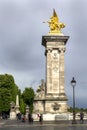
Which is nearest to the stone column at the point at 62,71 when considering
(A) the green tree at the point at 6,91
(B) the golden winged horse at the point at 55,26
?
A: (B) the golden winged horse at the point at 55,26

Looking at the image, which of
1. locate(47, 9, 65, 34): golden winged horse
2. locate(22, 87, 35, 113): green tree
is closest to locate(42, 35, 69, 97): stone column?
locate(47, 9, 65, 34): golden winged horse

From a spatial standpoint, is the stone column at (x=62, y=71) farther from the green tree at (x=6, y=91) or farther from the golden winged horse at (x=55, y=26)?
the green tree at (x=6, y=91)

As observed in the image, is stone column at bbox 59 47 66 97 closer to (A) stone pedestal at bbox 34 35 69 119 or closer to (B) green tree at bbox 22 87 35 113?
(A) stone pedestal at bbox 34 35 69 119

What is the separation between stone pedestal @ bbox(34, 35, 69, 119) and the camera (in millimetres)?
59031

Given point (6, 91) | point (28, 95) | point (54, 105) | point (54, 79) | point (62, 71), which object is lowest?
point (54, 105)

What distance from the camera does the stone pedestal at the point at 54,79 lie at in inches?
2324

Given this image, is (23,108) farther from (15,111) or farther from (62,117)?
(62,117)

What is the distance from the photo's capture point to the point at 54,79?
60.1 m

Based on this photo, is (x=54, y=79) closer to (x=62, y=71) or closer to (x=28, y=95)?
(x=62, y=71)

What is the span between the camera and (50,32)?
203 ft

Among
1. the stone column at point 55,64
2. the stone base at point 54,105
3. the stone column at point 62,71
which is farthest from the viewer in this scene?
the stone column at point 55,64

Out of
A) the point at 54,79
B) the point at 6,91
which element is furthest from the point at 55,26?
the point at 6,91

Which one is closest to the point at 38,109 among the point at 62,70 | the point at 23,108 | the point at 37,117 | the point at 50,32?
the point at 37,117

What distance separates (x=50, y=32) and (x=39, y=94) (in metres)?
8.53
